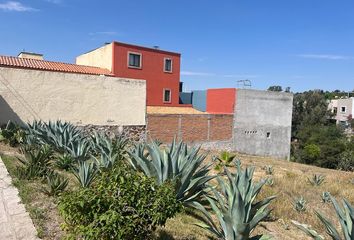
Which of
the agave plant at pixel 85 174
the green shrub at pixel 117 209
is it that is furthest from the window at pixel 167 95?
the green shrub at pixel 117 209

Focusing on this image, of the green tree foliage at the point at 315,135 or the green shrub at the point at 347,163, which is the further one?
the green tree foliage at the point at 315,135

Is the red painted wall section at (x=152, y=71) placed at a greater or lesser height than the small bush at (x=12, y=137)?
greater

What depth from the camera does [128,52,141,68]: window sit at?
29.9m

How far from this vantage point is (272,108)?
31.2 metres

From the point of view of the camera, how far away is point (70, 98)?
19531 millimetres

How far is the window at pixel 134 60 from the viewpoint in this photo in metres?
29.9

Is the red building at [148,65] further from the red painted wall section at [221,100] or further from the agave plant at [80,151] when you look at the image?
the agave plant at [80,151]

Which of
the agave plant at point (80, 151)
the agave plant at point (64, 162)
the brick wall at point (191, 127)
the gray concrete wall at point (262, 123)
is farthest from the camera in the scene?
the gray concrete wall at point (262, 123)

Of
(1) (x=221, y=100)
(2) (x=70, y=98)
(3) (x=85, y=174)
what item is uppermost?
(1) (x=221, y=100)

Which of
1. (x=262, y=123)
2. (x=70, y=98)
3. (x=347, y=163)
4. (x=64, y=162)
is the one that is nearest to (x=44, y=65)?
(x=70, y=98)

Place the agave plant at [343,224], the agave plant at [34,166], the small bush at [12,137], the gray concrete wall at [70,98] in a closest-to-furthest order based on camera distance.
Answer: the agave plant at [343,224]
the agave plant at [34,166]
the small bush at [12,137]
the gray concrete wall at [70,98]

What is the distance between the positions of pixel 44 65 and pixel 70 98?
691 centimetres

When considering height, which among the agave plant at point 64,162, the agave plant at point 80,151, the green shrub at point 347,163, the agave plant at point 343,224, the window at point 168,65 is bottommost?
the green shrub at point 347,163

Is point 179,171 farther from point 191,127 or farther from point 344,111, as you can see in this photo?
point 344,111
